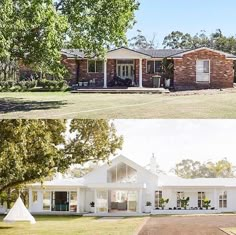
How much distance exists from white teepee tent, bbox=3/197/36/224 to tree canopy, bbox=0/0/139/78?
1.14 meters

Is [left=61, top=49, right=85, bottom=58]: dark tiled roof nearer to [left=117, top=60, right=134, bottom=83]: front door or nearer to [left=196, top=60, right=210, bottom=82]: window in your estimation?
[left=117, top=60, right=134, bottom=83]: front door

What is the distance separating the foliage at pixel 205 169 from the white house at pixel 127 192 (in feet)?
0.19

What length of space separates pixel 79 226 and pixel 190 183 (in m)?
0.85

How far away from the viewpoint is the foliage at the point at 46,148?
Result: 7.62 m

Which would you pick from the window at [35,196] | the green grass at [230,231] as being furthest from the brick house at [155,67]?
the green grass at [230,231]

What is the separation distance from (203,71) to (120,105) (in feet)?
2.29

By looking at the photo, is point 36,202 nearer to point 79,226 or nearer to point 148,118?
point 79,226

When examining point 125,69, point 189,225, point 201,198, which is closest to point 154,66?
point 125,69

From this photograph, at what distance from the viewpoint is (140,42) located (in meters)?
8.20

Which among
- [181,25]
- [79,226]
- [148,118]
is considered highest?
[181,25]

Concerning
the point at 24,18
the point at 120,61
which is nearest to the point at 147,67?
the point at 120,61

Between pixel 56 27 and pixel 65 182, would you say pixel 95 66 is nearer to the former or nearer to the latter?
pixel 56 27

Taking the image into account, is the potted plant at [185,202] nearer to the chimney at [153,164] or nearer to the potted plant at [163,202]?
the potted plant at [163,202]

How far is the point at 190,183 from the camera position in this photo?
7.47m
